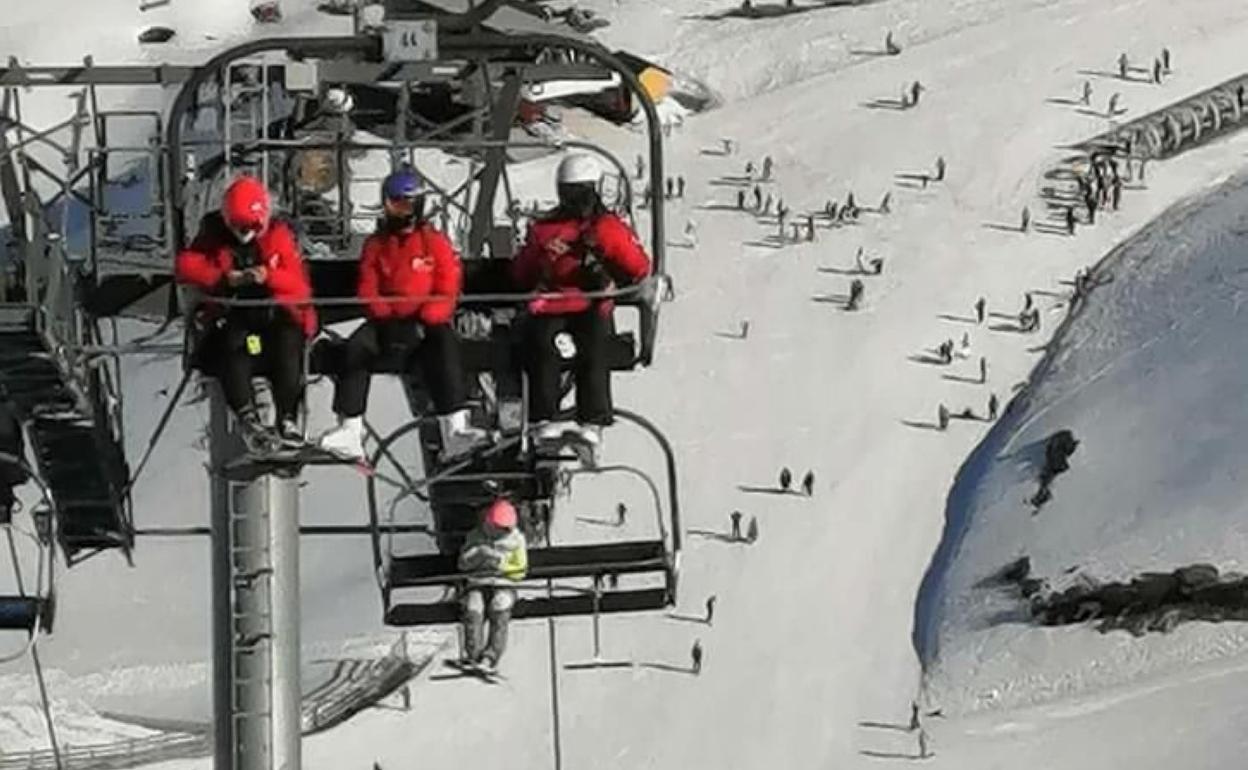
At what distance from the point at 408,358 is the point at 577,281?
678 millimetres

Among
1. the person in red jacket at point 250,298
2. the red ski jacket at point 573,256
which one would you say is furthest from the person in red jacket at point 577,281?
the person in red jacket at point 250,298

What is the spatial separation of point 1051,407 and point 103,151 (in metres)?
17.4

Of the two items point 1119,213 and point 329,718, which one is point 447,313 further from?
point 1119,213

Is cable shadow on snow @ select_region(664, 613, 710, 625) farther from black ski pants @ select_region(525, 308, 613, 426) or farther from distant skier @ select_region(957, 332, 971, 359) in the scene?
black ski pants @ select_region(525, 308, 613, 426)

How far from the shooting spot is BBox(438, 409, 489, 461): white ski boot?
9320mm

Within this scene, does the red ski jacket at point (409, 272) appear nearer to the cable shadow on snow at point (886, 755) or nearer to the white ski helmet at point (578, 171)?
the white ski helmet at point (578, 171)

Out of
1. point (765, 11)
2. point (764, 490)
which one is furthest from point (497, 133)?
point (765, 11)

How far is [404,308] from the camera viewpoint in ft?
28.8

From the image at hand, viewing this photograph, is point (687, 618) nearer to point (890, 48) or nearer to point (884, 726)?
point (884, 726)

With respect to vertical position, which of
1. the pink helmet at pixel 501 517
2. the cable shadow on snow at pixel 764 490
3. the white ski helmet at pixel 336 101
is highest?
the white ski helmet at pixel 336 101

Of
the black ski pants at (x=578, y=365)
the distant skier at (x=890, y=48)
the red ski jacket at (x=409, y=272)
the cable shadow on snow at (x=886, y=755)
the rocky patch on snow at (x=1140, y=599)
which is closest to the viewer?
the red ski jacket at (x=409, y=272)

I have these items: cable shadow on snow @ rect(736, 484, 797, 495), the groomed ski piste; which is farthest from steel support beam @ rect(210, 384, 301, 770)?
cable shadow on snow @ rect(736, 484, 797, 495)

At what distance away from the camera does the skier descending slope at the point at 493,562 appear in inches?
380

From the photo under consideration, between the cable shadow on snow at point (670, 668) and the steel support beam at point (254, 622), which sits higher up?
the steel support beam at point (254, 622)
